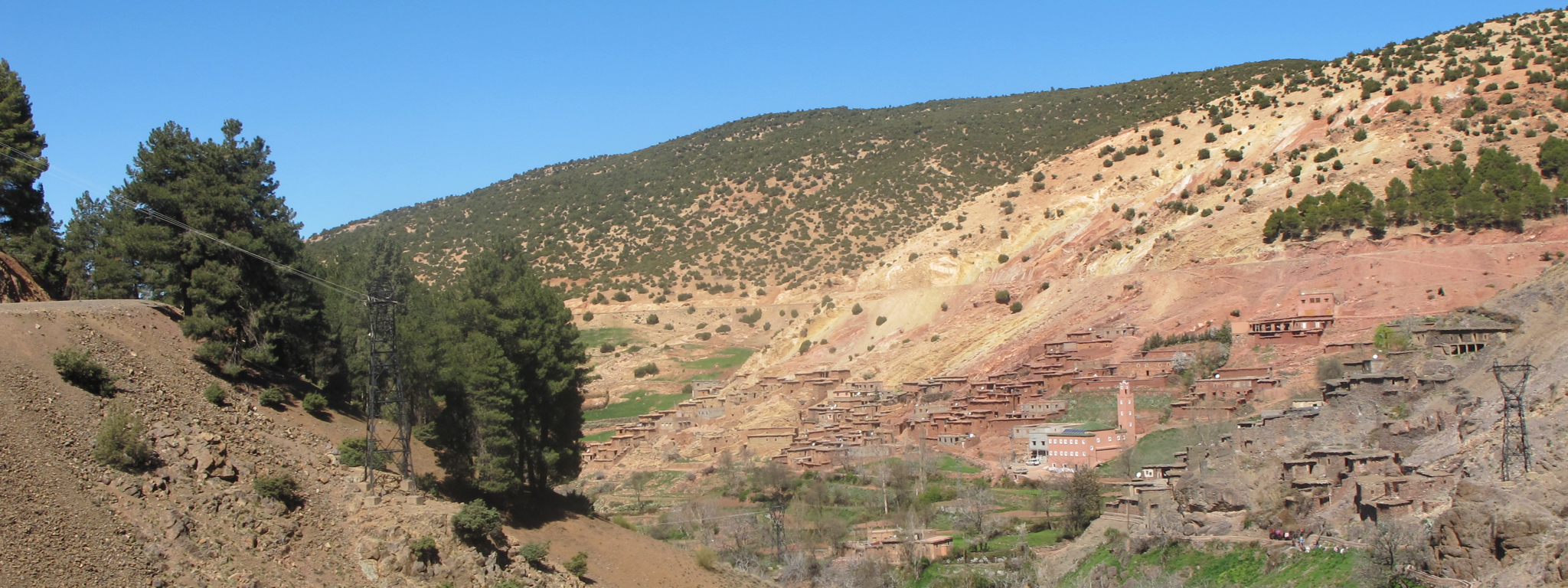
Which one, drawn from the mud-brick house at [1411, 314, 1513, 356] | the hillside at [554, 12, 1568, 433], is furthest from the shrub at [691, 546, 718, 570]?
the hillside at [554, 12, 1568, 433]

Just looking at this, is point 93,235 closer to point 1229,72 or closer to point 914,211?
point 914,211

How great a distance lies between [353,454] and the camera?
2498 cm

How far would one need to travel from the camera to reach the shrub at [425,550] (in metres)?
23.0

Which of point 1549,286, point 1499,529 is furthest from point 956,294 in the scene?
point 1499,529

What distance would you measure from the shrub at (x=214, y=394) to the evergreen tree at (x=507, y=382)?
15.9 ft

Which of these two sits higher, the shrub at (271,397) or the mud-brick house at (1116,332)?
the mud-brick house at (1116,332)

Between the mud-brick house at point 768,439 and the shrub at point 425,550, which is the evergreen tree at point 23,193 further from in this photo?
the mud-brick house at point 768,439

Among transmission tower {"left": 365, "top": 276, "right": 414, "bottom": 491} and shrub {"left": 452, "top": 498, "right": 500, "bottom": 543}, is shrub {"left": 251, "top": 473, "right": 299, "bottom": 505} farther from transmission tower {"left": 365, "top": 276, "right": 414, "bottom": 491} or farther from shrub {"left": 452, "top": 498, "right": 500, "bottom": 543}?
shrub {"left": 452, "top": 498, "right": 500, "bottom": 543}

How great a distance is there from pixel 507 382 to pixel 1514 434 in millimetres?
19823

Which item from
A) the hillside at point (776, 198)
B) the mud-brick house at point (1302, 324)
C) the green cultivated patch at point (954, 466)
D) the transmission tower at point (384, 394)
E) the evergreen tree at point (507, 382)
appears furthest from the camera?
the hillside at point (776, 198)

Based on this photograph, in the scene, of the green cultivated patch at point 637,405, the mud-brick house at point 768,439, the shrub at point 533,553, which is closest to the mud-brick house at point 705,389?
the green cultivated patch at point 637,405

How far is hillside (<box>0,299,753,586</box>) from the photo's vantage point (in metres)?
19.3

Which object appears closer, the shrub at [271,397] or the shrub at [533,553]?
the shrub at [271,397]

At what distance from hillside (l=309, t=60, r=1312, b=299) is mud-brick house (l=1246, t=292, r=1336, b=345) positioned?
38.2 m
